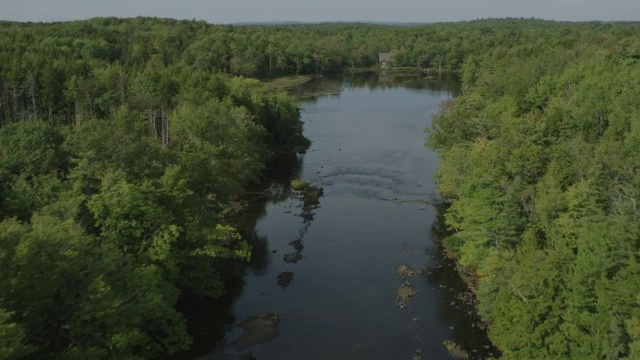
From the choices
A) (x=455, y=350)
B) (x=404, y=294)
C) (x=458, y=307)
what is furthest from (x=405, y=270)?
(x=455, y=350)

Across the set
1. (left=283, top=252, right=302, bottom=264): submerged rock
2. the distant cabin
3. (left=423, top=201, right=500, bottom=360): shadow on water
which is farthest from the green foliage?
the distant cabin

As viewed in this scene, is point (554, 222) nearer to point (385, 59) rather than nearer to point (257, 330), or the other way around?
point (257, 330)

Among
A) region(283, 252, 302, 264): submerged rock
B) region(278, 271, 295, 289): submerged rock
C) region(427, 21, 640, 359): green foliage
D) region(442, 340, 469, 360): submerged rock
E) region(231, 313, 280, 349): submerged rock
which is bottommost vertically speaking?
region(231, 313, 280, 349): submerged rock

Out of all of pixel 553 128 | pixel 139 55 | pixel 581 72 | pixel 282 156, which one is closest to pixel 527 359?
Answer: pixel 553 128

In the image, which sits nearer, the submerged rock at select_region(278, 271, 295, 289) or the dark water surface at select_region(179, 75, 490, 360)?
the dark water surface at select_region(179, 75, 490, 360)

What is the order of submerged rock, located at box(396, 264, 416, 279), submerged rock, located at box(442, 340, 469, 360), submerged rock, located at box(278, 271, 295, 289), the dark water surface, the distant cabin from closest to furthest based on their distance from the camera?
submerged rock, located at box(442, 340, 469, 360) → the dark water surface → submerged rock, located at box(278, 271, 295, 289) → submerged rock, located at box(396, 264, 416, 279) → the distant cabin

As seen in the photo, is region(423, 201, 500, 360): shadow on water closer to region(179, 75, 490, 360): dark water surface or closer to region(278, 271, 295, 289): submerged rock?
region(179, 75, 490, 360): dark water surface

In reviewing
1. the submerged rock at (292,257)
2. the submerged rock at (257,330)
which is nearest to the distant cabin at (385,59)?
the submerged rock at (292,257)
